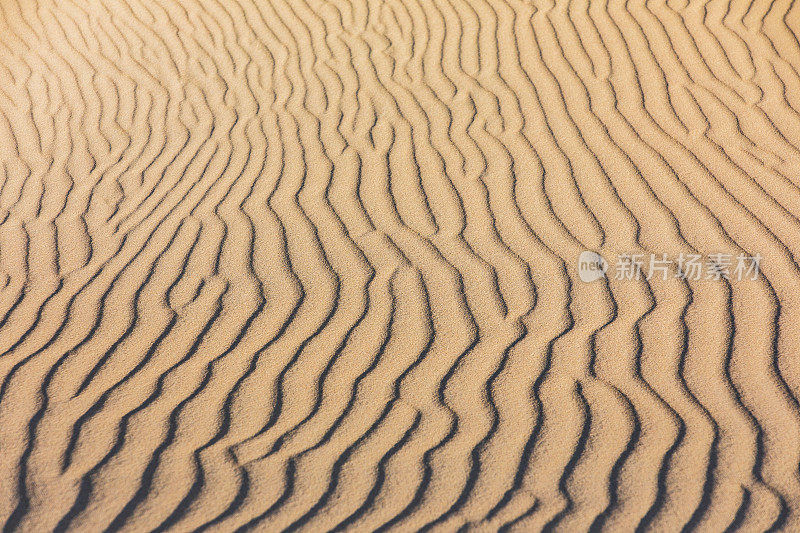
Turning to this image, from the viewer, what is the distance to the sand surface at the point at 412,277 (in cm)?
243

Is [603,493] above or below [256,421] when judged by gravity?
below

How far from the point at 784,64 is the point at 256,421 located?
427 centimetres

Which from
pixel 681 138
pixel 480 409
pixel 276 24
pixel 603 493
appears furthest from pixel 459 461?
pixel 276 24

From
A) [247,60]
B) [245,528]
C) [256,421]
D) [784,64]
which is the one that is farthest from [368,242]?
[784,64]

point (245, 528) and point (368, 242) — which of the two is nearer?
point (245, 528)

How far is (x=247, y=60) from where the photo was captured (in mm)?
5871

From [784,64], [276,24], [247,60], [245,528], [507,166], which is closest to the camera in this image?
[245,528]

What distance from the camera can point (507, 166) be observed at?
4246mm

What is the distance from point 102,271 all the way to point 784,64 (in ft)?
14.7

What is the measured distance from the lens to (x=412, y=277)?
3.44m

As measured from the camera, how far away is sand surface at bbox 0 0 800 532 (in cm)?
243

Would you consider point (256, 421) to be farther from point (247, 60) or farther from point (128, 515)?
point (247, 60)

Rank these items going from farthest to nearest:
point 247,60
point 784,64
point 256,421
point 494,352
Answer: point 247,60
point 784,64
point 494,352
point 256,421

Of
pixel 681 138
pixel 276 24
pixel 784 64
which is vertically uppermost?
pixel 276 24
